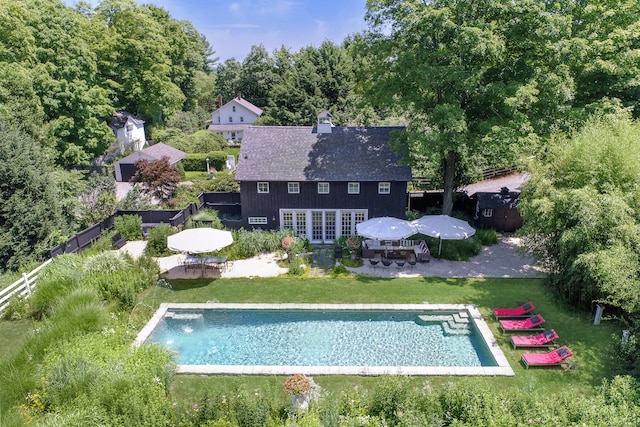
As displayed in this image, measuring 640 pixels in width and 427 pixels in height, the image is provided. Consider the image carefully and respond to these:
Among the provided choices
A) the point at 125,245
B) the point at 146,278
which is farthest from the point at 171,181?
the point at 146,278

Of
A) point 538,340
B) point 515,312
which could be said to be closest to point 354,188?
point 515,312

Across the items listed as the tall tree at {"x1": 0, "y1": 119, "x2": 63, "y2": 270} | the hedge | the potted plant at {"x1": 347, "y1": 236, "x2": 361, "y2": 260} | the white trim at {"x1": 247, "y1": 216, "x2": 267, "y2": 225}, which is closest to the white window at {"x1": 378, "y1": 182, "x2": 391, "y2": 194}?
the potted plant at {"x1": 347, "y1": 236, "x2": 361, "y2": 260}

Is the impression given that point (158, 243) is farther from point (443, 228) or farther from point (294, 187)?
point (443, 228)

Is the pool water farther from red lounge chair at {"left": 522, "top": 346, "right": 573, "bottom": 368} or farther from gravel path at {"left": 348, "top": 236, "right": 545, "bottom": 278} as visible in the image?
gravel path at {"left": 348, "top": 236, "right": 545, "bottom": 278}

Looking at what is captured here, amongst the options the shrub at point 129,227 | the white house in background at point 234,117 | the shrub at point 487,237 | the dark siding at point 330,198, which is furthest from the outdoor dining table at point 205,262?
the white house in background at point 234,117

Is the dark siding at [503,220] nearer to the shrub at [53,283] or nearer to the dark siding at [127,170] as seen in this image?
the shrub at [53,283]

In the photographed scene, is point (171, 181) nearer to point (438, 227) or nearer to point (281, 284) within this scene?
point (281, 284)
